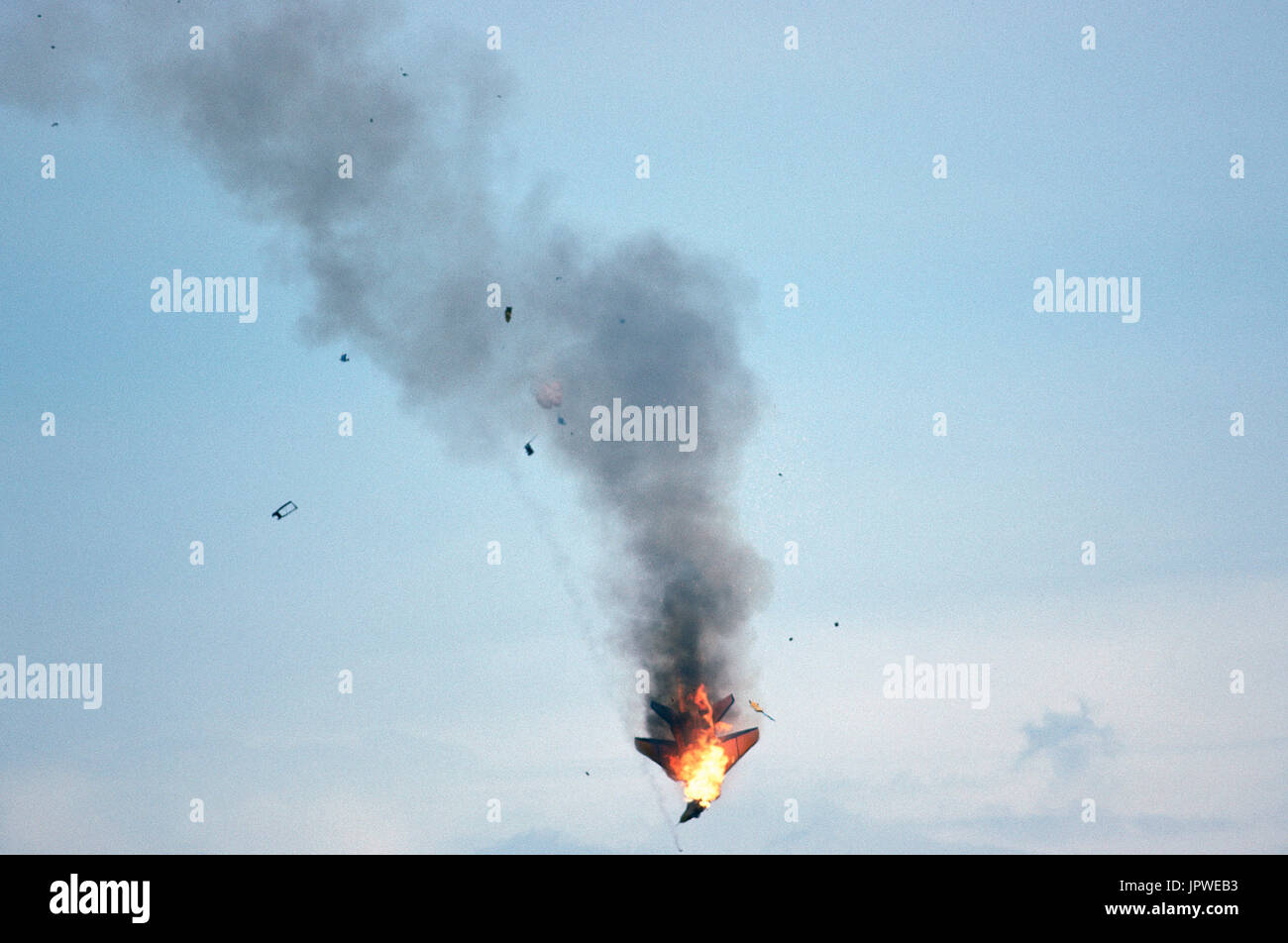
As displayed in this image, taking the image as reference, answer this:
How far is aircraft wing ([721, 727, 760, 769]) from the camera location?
79.4m

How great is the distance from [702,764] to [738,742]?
251 cm

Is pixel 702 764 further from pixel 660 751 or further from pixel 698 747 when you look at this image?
pixel 660 751

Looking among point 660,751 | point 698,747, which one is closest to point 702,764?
point 698,747

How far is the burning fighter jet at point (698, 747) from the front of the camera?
78.2m

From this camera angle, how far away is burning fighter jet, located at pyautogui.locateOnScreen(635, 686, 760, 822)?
78188 millimetres

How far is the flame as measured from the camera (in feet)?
256

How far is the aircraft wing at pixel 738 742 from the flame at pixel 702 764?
295mm

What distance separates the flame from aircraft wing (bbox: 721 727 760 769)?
29 cm

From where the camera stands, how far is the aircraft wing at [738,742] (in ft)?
261
